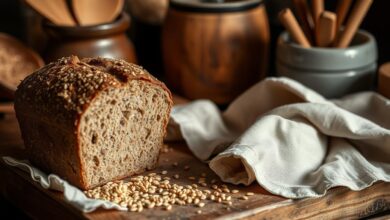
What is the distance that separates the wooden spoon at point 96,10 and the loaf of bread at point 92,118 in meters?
0.35

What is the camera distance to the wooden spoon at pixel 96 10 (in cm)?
163

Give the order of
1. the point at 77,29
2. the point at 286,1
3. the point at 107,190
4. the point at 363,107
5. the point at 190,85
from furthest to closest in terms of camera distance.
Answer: the point at 286,1
the point at 190,85
the point at 77,29
the point at 363,107
the point at 107,190

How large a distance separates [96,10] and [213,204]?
2.28ft

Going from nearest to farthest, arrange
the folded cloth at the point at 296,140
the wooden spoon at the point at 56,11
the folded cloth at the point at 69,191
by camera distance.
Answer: the folded cloth at the point at 69,191
the folded cloth at the point at 296,140
the wooden spoon at the point at 56,11

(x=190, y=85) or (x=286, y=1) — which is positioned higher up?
(x=286, y=1)

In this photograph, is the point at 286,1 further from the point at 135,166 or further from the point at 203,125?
the point at 135,166

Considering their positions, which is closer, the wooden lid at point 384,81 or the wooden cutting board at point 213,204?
the wooden cutting board at point 213,204

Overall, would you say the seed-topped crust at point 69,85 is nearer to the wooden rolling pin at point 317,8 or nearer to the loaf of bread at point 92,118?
the loaf of bread at point 92,118

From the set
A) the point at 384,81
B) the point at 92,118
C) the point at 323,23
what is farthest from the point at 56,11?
the point at 384,81

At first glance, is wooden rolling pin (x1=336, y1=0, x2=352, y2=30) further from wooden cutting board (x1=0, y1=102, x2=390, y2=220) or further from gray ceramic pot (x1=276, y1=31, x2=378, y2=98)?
wooden cutting board (x1=0, y1=102, x2=390, y2=220)

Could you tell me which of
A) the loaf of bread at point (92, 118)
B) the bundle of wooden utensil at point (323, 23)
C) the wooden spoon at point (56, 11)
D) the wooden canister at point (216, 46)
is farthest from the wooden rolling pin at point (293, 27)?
the wooden spoon at point (56, 11)

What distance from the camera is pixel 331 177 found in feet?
3.99

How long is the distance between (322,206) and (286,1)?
2.96ft

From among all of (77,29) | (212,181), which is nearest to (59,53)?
(77,29)
